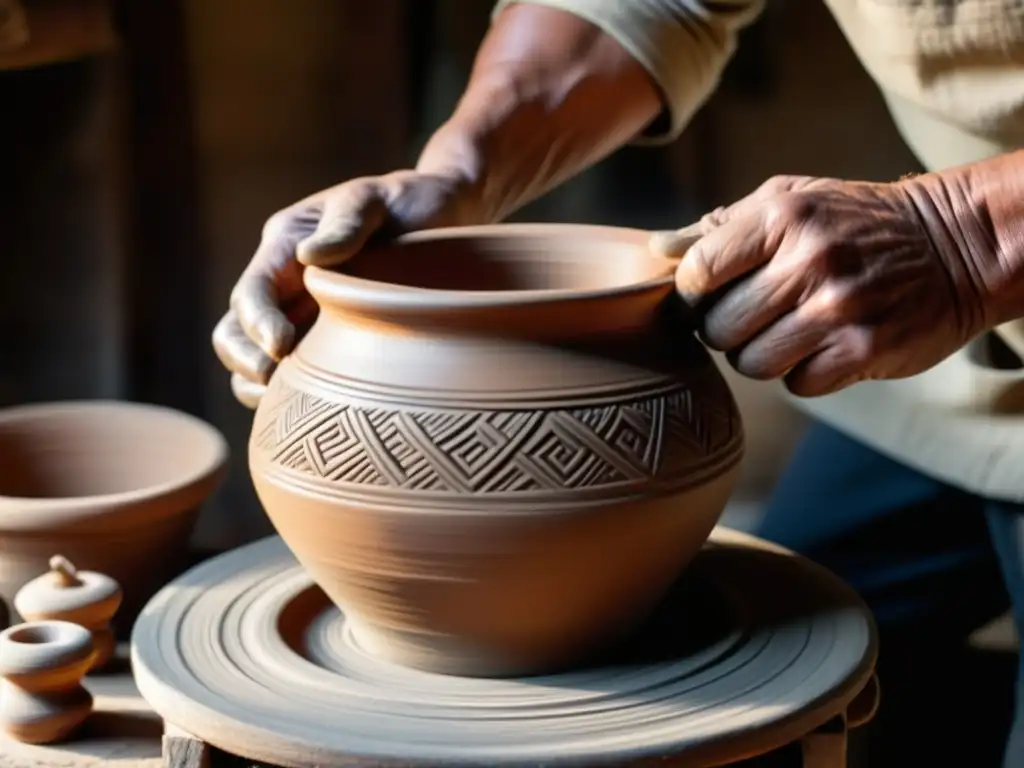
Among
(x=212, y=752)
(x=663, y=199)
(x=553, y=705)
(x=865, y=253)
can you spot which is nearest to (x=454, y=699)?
(x=553, y=705)

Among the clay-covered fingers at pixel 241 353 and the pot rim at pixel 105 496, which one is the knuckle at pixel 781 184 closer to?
the clay-covered fingers at pixel 241 353

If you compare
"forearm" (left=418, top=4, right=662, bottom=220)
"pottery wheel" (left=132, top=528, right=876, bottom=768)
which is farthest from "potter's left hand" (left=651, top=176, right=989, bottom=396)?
"forearm" (left=418, top=4, right=662, bottom=220)

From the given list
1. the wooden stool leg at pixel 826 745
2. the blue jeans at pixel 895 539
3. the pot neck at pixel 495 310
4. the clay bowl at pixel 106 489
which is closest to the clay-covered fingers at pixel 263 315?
the pot neck at pixel 495 310

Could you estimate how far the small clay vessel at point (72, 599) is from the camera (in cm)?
129

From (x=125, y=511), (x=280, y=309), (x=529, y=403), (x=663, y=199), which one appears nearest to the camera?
(x=529, y=403)

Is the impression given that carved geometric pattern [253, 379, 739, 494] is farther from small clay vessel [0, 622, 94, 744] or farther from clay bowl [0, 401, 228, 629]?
clay bowl [0, 401, 228, 629]

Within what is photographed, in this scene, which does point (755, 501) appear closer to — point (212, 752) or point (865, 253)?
point (865, 253)

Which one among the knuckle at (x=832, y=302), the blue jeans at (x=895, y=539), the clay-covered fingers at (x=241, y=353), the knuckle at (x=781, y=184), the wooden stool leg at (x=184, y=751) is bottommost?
the blue jeans at (x=895, y=539)

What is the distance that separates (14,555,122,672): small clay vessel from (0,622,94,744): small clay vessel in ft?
0.11

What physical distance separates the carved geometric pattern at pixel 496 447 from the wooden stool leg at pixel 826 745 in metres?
0.21

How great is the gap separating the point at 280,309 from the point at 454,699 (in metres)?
0.37

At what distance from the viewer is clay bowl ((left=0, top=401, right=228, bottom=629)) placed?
54.9 inches

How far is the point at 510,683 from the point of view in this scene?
1.03 m

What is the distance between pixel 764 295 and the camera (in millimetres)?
1028
